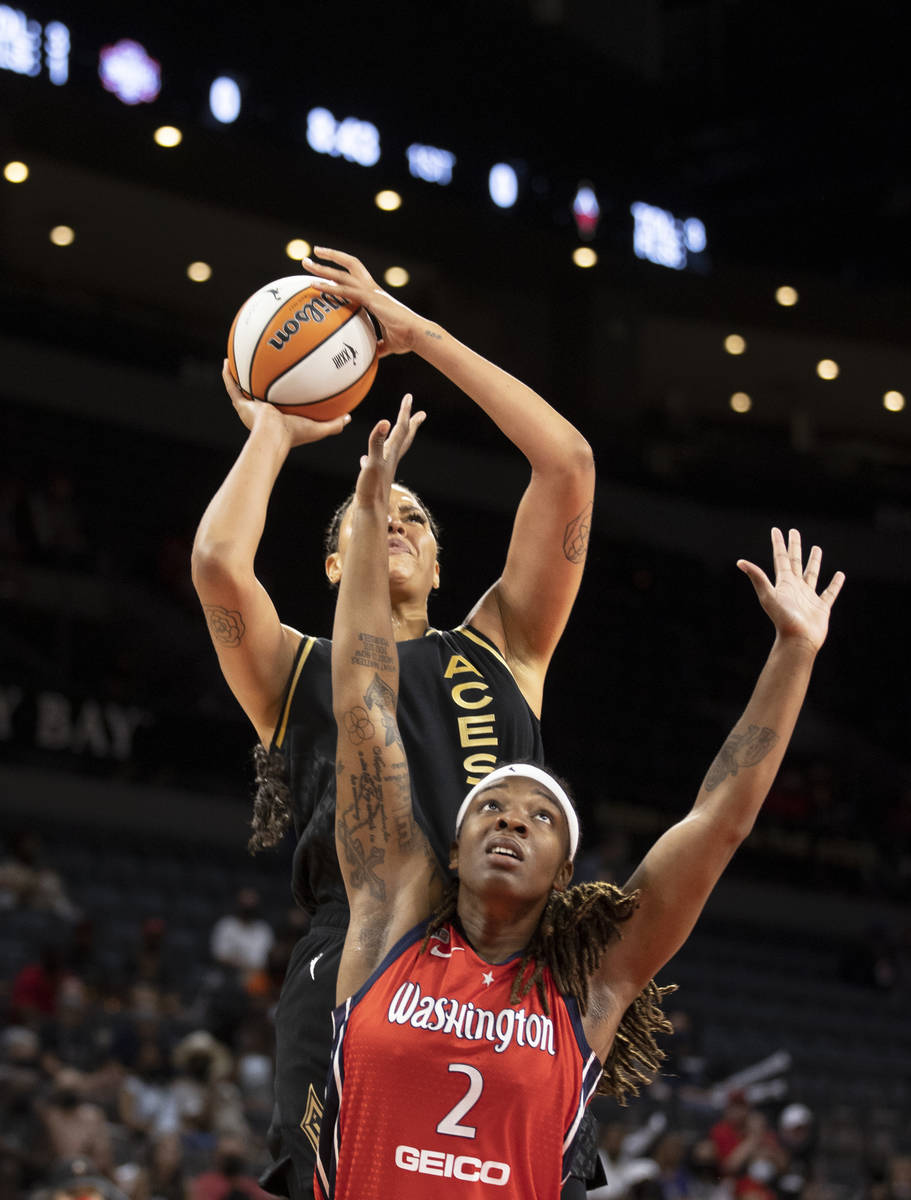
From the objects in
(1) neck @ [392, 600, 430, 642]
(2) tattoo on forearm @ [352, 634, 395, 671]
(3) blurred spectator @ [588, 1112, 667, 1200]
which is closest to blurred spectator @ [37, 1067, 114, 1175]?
(3) blurred spectator @ [588, 1112, 667, 1200]

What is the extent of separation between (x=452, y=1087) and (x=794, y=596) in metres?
1.07

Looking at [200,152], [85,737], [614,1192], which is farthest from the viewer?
[200,152]

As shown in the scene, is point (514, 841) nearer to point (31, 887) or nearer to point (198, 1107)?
point (198, 1107)

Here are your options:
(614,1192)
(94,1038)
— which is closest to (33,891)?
(94,1038)

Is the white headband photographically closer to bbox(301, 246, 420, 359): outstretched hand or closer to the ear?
the ear

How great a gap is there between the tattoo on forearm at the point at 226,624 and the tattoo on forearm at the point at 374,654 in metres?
0.54

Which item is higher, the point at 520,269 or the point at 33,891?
the point at 520,269

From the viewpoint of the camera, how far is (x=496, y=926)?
2.80 m

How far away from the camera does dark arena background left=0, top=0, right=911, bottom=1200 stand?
13.4 meters

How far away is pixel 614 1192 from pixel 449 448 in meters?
12.1

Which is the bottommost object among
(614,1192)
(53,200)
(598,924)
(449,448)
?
(614,1192)

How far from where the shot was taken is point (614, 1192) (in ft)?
29.7

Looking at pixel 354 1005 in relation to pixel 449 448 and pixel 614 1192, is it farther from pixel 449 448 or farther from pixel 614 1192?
pixel 449 448

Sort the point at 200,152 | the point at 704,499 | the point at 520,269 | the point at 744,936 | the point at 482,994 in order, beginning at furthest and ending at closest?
the point at 704,499 < the point at 520,269 < the point at 744,936 < the point at 200,152 < the point at 482,994
